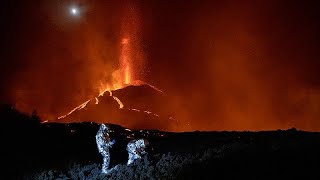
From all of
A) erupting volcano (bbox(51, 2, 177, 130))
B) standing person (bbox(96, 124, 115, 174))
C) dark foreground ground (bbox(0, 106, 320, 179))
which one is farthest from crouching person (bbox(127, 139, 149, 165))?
erupting volcano (bbox(51, 2, 177, 130))

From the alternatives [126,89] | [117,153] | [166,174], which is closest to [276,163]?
[166,174]

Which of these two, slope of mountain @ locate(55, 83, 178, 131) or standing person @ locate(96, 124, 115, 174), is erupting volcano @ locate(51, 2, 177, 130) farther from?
standing person @ locate(96, 124, 115, 174)

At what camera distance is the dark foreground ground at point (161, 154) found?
21.7 ft

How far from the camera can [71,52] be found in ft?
93.7

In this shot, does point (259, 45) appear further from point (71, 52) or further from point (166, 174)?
point (166, 174)

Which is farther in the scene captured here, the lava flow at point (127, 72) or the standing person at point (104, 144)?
the lava flow at point (127, 72)

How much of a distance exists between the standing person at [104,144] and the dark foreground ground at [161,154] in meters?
0.14

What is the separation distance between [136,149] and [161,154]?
1.93ft

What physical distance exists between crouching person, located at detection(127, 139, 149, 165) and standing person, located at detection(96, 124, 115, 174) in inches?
19.6

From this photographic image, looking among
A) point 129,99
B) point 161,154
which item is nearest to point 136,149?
point 161,154

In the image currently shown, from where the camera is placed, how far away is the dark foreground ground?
261 inches

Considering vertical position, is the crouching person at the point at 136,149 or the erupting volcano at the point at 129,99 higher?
the erupting volcano at the point at 129,99

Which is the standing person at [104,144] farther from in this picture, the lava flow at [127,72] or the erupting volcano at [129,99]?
the lava flow at [127,72]

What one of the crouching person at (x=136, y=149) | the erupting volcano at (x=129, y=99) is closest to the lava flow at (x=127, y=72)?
the erupting volcano at (x=129, y=99)
